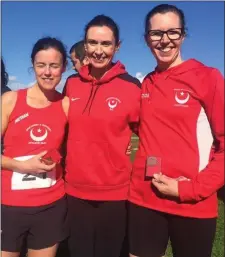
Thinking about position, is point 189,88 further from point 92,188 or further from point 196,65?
point 92,188

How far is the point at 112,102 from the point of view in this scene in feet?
9.47

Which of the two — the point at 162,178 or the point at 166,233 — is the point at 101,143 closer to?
the point at 162,178

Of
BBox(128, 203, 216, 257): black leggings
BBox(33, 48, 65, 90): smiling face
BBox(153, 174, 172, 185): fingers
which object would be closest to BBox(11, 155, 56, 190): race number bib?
BBox(33, 48, 65, 90): smiling face

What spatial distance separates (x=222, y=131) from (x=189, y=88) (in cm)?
37

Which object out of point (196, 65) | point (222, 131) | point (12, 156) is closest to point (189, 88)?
point (196, 65)

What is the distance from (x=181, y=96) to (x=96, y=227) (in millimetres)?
1232

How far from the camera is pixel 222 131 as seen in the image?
2.52m

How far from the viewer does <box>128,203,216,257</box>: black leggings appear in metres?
2.63

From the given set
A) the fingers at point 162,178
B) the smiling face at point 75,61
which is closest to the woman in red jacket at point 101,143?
the fingers at point 162,178

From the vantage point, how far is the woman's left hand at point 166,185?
2598mm

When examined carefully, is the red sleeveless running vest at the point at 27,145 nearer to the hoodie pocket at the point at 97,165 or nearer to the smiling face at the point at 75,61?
the hoodie pocket at the point at 97,165

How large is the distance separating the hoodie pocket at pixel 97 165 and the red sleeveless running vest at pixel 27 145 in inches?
8.5

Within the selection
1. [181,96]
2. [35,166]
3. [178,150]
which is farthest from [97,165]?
[181,96]

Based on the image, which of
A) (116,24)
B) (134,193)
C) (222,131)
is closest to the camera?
(222,131)
